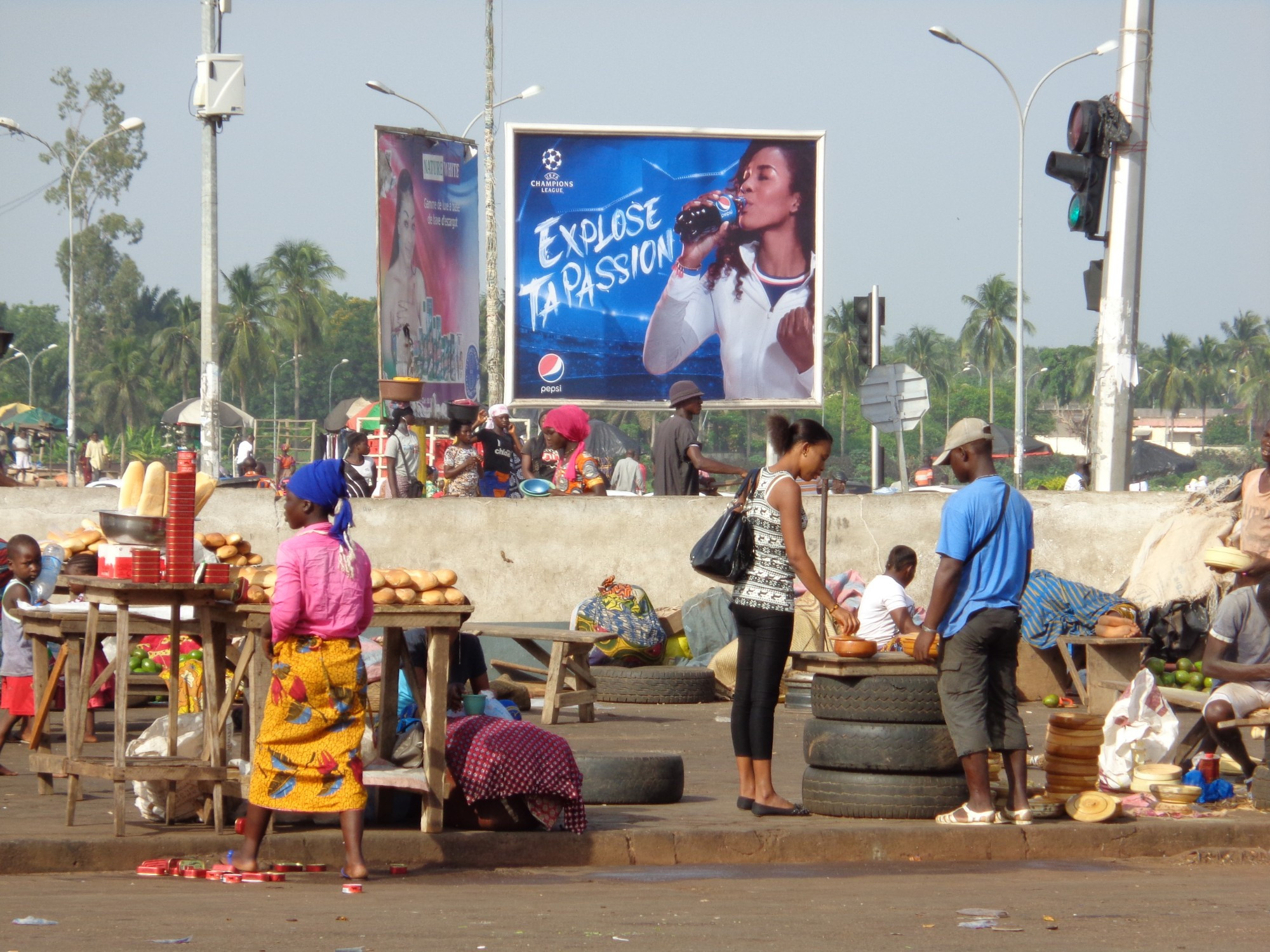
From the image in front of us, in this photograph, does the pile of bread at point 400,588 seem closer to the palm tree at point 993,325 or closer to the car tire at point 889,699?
the car tire at point 889,699

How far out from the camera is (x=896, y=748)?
24.7 feet

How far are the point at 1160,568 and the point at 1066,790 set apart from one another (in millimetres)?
5357

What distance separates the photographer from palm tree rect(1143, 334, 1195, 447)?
127 meters

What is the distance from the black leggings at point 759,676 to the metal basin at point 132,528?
8.89 ft

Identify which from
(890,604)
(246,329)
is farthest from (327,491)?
(246,329)

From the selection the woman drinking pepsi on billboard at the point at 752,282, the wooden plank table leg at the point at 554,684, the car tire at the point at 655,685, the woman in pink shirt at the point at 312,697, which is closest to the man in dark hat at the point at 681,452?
the car tire at the point at 655,685

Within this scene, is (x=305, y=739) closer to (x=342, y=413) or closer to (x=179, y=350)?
(x=342, y=413)

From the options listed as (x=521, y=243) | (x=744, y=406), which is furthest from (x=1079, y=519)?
(x=521, y=243)

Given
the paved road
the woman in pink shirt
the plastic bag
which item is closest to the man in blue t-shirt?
the paved road

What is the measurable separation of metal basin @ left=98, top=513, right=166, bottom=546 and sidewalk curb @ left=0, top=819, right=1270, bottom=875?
4.40 feet

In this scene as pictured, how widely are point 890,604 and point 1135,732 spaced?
9.85 feet

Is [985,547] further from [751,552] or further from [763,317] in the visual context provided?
[763,317]

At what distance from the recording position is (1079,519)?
13789 mm

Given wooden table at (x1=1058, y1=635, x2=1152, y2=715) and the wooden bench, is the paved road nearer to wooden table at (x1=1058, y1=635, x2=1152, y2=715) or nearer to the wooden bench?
the wooden bench
